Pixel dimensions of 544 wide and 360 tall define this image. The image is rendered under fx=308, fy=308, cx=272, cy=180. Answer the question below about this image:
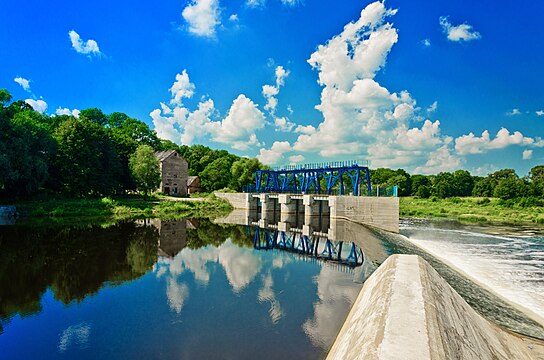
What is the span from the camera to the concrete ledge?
4.65 metres

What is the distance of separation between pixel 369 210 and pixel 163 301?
2576 centimetres

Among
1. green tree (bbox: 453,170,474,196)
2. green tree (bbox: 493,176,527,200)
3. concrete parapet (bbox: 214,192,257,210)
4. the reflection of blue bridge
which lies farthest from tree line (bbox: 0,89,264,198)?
green tree (bbox: 453,170,474,196)

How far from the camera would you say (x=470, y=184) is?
9131cm

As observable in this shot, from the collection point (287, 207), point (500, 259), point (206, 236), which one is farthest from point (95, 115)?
point (500, 259)

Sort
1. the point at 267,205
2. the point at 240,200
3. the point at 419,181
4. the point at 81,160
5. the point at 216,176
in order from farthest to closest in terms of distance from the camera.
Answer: the point at 419,181 < the point at 216,176 < the point at 240,200 < the point at 267,205 < the point at 81,160

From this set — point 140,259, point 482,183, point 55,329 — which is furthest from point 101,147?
point 482,183

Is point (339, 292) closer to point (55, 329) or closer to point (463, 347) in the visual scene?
point (463, 347)

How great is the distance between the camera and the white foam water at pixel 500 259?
39.5 ft

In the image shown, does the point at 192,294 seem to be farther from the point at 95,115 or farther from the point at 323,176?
the point at 95,115

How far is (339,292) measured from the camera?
453 inches

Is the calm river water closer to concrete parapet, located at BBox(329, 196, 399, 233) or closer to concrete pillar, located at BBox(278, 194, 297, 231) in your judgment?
concrete parapet, located at BBox(329, 196, 399, 233)

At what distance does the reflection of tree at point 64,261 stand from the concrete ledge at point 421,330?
9599 mm

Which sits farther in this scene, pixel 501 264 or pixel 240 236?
pixel 240 236

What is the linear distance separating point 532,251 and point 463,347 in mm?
20684
